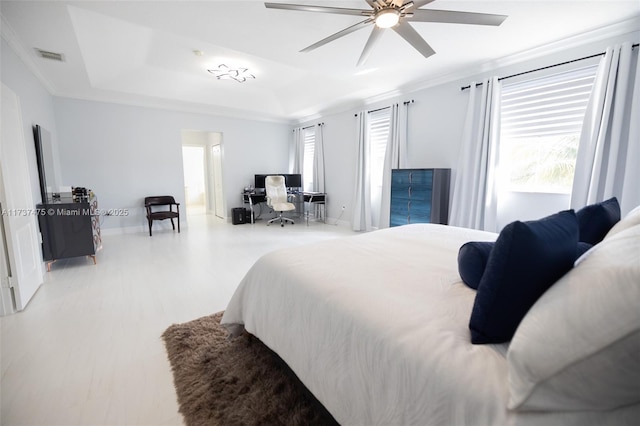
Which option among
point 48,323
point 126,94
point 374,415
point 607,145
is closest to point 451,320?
point 374,415

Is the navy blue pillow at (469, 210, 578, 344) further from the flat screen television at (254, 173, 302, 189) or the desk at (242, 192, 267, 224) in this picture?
the flat screen television at (254, 173, 302, 189)

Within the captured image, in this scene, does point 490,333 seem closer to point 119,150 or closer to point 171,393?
point 171,393

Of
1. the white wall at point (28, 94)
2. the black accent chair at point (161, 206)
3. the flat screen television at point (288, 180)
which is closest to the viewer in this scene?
the white wall at point (28, 94)

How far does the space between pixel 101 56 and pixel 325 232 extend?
4.20 metres

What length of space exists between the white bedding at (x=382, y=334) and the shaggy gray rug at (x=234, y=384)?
194 mm

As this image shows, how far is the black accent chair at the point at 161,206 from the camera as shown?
5.07 m

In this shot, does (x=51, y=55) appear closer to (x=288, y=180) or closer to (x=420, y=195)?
(x=288, y=180)

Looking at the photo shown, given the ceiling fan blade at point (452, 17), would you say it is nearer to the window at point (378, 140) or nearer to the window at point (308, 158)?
the window at point (378, 140)

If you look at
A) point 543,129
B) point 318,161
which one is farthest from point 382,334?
point 318,161

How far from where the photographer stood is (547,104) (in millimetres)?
3100

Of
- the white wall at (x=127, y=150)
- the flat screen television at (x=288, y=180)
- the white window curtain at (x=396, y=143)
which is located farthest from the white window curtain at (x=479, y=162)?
the white wall at (x=127, y=150)

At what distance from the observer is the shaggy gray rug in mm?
1271

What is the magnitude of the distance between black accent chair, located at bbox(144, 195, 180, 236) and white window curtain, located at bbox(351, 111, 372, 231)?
11.3 feet

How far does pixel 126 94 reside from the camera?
16.1ft
